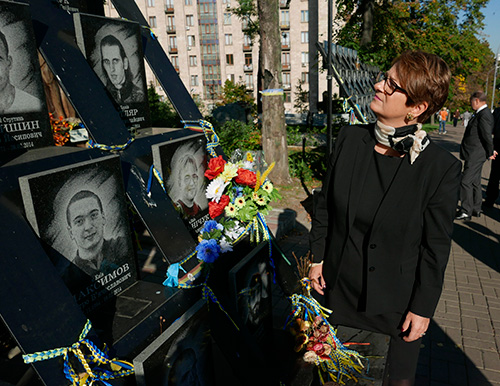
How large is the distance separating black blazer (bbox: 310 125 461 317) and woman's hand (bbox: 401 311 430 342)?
5 cm

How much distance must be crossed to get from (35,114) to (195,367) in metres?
2.19

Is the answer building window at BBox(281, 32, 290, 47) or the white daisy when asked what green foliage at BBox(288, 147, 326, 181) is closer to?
the white daisy

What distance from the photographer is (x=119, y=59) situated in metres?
3.83

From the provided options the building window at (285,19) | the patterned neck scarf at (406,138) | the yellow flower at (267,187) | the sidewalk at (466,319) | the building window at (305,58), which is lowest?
the sidewalk at (466,319)

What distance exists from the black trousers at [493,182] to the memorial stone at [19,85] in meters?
8.42

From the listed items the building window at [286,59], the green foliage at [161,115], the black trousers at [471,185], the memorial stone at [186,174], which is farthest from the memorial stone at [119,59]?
the building window at [286,59]

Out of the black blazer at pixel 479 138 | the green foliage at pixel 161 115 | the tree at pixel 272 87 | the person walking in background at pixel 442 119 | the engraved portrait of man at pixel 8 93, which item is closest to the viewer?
the engraved portrait of man at pixel 8 93

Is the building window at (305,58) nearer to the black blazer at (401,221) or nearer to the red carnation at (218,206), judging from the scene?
the red carnation at (218,206)

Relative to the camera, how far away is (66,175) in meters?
2.50

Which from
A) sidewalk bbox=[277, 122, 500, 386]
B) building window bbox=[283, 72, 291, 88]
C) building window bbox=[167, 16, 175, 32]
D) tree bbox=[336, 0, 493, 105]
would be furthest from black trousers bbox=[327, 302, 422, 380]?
building window bbox=[167, 16, 175, 32]

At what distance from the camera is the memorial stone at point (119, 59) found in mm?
3436

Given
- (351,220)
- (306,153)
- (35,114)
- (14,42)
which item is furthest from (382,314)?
(306,153)

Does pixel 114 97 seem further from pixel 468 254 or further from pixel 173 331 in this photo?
pixel 468 254

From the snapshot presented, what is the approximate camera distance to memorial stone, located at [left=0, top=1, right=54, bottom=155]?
2.61 metres
